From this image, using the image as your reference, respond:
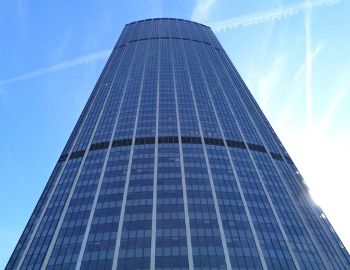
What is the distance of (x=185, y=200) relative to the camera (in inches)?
3949

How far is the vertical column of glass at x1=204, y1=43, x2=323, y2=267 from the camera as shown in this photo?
90.9m

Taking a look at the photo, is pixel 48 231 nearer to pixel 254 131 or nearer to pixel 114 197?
pixel 114 197

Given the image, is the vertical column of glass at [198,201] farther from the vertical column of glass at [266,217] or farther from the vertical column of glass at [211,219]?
the vertical column of glass at [266,217]

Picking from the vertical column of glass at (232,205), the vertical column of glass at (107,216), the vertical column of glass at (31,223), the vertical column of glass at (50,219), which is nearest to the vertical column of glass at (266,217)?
the vertical column of glass at (232,205)

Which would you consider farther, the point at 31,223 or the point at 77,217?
the point at 31,223

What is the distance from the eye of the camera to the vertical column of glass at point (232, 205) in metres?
85.4

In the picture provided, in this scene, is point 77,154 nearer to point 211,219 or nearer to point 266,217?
point 211,219

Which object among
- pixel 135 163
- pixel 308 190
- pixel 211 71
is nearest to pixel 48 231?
pixel 135 163

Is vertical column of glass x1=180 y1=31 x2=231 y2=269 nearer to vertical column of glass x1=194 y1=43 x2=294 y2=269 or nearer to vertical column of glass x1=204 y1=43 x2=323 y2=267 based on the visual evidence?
vertical column of glass x1=194 y1=43 x2=294 y2=269

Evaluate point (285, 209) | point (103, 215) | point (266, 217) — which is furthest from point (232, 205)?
point (103, 215)

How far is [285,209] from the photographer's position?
103625 mm

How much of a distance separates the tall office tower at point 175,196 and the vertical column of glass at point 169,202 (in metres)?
0.26

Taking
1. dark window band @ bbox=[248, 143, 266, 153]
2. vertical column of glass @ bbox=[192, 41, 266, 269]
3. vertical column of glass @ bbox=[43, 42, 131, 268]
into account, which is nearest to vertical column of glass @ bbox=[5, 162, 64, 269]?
vertical column of glass @ bbox=[43, 42, 131, 268]

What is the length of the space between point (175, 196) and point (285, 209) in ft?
89.0
